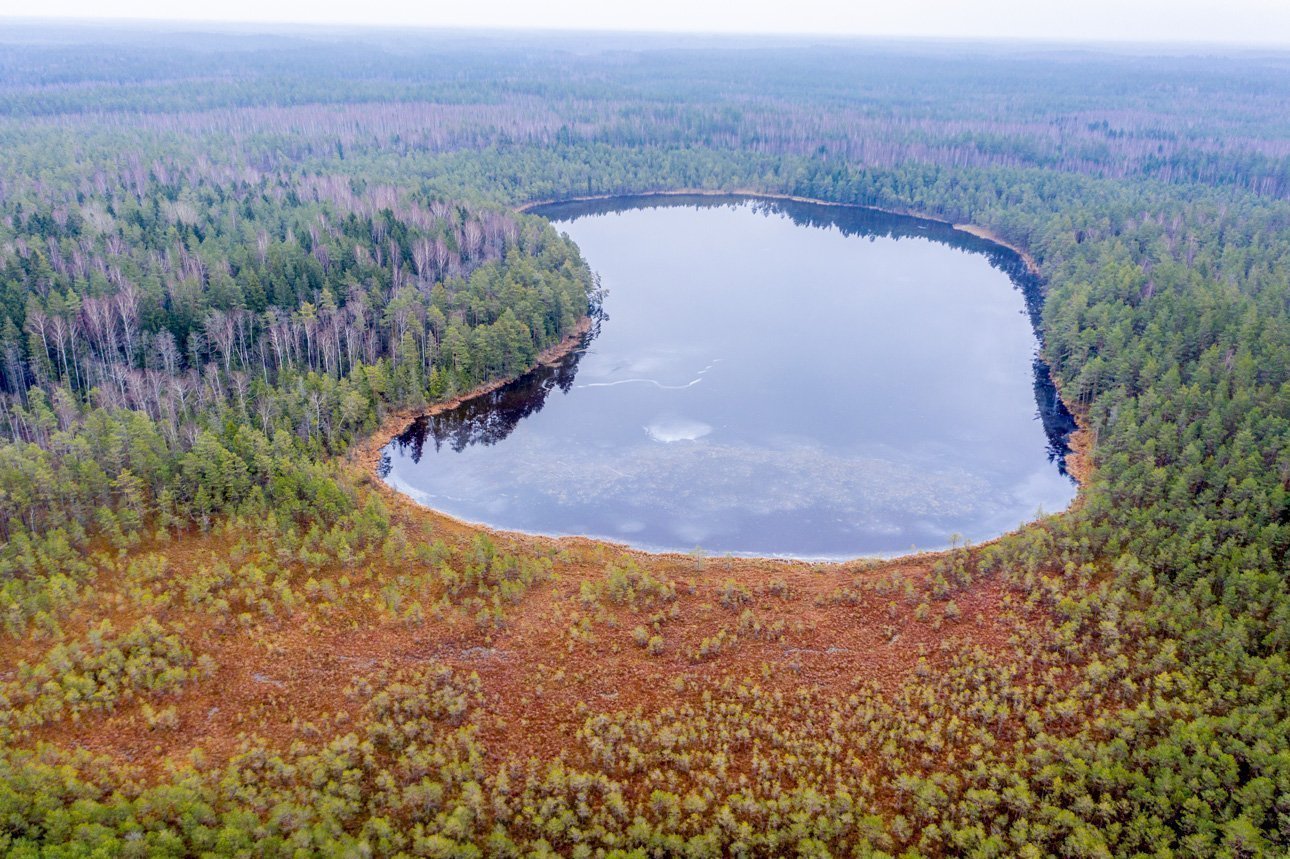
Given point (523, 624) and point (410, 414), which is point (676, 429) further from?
point (523, 624)

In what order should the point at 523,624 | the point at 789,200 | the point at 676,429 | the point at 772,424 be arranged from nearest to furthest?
1. the point at 523,624
2. the point at 676,429
3. the point at 772,424
4. the point at 789,200

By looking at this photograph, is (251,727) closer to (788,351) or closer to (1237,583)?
(1237,583)

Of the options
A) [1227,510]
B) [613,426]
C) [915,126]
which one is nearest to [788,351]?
[613,426]

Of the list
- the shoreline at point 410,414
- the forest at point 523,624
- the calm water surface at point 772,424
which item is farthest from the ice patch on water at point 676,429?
the forest at point 523,624

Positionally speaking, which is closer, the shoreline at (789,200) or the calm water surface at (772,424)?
the calm water surface at (772,424)

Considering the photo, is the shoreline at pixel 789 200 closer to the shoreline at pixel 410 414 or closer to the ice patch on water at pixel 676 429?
the shoreline at pixel 410 414

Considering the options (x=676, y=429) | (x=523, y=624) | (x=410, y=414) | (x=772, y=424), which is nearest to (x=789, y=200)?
(x=772, y=424)

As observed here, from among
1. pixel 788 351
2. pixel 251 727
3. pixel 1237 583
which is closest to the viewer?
pixel 251 727
